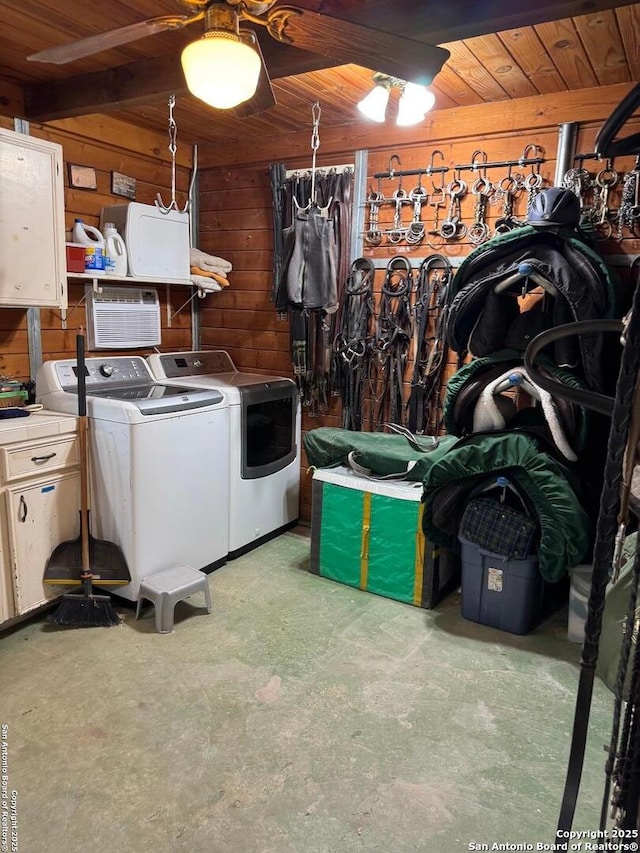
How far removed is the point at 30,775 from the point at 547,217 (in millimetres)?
2896

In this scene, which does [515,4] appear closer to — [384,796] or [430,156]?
[430,156]

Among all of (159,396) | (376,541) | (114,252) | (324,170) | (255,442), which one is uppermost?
(324,170)

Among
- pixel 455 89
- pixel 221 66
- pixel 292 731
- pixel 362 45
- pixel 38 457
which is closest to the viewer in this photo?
pixel 221 66

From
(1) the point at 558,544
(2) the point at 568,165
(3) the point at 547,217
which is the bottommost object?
(1) the point at 558,544

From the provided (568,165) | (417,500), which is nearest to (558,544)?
(417,500)

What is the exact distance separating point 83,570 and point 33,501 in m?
0.39

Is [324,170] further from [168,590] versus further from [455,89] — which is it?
[168,590]

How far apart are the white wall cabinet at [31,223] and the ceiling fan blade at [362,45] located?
60.0 inches

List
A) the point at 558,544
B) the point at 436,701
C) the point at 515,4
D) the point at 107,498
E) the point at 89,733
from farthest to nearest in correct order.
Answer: the point at 107,498 → the point at 558,544 → the point at 436,701 → the point at 89,733 → the point at 515,4

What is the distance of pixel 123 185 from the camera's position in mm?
3680

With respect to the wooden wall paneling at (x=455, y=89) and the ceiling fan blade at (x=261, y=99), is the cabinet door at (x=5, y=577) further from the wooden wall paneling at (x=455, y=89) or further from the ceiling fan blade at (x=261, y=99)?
the wooden wall paneling at (x=455, y=89)

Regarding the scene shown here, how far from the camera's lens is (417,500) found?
9.84 feet

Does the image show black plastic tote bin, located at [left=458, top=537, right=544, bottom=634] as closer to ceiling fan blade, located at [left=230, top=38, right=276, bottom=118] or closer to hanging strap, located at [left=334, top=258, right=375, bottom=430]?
hanging strap, located at [left=334, top=258, right=375, bottom=430]

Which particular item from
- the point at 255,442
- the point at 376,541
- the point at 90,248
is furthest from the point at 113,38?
the point at 376,541
